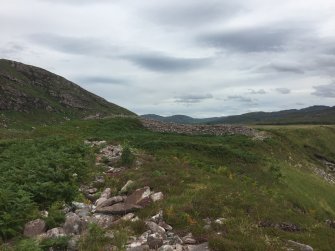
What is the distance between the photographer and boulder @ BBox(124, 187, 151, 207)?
17.8m

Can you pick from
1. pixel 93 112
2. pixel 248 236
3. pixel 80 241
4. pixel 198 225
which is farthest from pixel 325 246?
pixel 93 112

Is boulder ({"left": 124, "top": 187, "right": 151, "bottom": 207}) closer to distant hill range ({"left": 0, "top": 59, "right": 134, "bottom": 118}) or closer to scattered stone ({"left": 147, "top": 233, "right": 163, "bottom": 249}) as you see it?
scattered stone ({"left": 147, "top": 233, "right": 163, "bottom": 249})

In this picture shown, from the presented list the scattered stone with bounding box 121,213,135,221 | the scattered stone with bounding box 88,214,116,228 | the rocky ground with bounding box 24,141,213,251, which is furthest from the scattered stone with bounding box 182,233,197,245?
the scattered stone with bounding box 88,214,116,228

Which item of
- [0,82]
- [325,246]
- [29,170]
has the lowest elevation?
[325,246]

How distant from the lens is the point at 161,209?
16.6 meters

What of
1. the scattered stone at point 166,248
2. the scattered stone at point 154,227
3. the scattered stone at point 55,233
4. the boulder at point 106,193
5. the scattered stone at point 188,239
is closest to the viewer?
the scattered stone at point 166,248

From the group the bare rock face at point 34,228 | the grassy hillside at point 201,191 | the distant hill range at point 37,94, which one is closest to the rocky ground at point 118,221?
the bare rock face at point 34,228

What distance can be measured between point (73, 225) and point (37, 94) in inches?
4032

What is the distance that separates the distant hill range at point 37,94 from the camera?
313 ft

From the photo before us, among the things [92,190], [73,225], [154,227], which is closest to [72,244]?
[73,225]

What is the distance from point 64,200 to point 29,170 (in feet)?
13.1

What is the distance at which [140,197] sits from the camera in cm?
1838

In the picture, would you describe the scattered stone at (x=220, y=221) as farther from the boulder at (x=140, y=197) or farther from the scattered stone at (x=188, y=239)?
the boulder at (x=140, y=197)

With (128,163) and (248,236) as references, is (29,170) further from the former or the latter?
(248,236)
